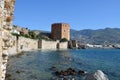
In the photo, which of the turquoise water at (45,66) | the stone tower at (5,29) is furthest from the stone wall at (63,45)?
the stone tower at (5,29)

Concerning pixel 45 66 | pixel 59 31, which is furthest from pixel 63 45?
pixel 45 66

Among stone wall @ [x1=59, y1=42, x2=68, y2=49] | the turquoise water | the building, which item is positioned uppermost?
the building

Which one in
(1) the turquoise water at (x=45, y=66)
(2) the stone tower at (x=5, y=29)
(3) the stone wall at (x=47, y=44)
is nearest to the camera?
(2) the stone tower at (x=5, y=29)

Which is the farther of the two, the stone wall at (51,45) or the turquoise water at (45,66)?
the stone wall at (51,45)

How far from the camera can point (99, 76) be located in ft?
61.2

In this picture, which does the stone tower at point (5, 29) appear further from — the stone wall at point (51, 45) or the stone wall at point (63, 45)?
the stone wall at point (63, 45)

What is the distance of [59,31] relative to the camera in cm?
12975

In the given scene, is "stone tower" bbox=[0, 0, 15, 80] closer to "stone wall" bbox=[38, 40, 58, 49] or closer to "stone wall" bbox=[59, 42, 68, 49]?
"stone wall" bbox=[38, 40, 58, 49]

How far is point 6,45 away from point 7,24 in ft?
1.92

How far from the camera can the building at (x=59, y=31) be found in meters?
130

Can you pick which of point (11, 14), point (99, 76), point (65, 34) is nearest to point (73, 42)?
point (65, 34)

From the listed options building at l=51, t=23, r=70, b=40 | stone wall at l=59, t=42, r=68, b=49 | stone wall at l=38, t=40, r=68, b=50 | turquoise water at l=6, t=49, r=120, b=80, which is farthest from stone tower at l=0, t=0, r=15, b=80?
building at l=51, t=23, r=70, b=40

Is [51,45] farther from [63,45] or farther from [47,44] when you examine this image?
[63,45]

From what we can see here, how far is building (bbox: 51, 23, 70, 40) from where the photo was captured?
12957 centimetres
